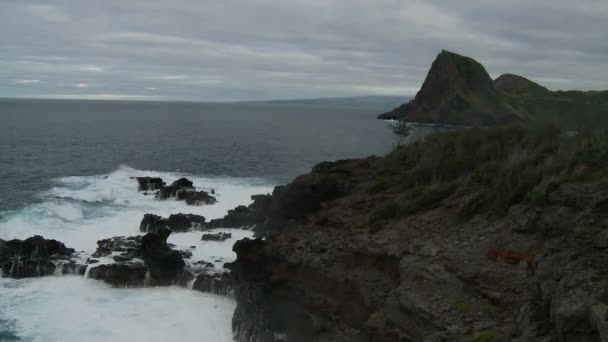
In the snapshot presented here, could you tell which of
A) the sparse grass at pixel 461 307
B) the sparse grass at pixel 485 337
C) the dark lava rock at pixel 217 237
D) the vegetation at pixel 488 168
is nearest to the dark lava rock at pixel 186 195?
the dark lava rock at pixel 217 237

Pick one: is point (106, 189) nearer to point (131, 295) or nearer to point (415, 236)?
point (131, 295)

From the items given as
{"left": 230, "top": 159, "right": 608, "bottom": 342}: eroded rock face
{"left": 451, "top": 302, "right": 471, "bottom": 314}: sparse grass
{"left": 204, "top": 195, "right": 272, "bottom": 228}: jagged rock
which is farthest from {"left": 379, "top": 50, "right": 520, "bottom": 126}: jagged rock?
{"left": 451, "top": 302, "right": 471, "bottom": 314}: sparse grass

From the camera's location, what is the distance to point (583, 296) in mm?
7094

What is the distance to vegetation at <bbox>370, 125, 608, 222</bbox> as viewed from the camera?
41.1ft

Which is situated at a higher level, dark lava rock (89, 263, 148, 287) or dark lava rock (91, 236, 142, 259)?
dark lava rock (91, 236, 142, 259)

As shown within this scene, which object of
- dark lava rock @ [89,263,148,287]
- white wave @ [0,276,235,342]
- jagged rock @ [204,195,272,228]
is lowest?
white wave @ [0,276,235,342]

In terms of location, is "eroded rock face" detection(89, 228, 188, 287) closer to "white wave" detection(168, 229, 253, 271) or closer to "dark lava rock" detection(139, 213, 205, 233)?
"white wave" detection(168, 229, 253, 271)

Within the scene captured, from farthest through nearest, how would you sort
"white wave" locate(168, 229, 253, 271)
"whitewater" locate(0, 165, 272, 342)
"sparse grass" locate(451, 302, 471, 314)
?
1. "white wave" locate(168, 229, 253, 271)
2. "whitewater" locate(0, 165, 272, 342)
3. "sparse grass" locate(451, 302, 471, 314)

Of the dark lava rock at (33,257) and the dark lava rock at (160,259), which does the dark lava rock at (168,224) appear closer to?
the dark lava rock at (33,257)

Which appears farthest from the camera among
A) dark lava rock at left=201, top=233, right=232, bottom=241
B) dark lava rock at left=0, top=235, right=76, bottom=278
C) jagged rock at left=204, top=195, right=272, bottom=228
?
jagged rock at left=204, top=195, right=272, bottom=228

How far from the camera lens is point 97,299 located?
20094 millimetres

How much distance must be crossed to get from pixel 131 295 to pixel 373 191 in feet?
32.6

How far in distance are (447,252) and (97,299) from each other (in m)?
13.8

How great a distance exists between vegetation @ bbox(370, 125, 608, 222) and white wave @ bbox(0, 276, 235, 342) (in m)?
6.99
